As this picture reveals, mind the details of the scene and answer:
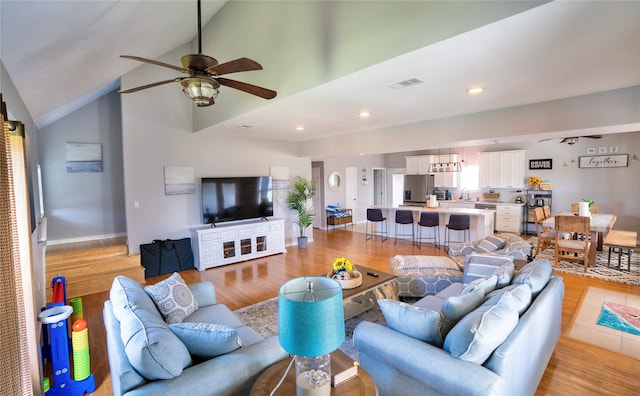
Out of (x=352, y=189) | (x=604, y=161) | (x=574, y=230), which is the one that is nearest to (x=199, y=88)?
(x=574, y=230)

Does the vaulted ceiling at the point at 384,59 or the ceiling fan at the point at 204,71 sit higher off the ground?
the vaulted ceiling at the point at 384,59

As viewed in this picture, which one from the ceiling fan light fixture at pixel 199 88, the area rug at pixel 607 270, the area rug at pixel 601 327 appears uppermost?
the ceiling fan light fixture at pixel 199 88

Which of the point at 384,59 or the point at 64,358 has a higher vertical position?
the point at 384,59

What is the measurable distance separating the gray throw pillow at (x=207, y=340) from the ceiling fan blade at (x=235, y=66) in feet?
→ 6.20

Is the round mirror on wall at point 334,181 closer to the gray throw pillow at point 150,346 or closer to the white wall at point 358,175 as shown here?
the white wall at point 358,175

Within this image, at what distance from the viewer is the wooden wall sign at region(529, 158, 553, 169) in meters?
8.12

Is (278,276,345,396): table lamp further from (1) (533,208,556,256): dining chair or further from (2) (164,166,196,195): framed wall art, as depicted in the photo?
(1) (533,208,556,256): dining chair

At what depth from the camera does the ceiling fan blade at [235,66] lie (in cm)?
232

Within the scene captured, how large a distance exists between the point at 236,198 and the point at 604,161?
8842 millimetres

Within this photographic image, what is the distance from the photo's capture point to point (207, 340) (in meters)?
1.73

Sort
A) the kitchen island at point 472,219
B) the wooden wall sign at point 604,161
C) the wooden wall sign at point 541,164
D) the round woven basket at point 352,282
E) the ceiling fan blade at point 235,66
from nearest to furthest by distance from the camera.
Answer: the ceiling fan blade at point 235,66 → the round woven basket at point 352,282 → the kitchen island at point 472,219 → the wooden wall sign at point 604,161 → the wooden wall sign at point 541,164

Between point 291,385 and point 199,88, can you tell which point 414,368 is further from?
point 199,88

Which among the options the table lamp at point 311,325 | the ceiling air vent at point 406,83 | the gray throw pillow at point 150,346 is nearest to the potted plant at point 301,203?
the ceiling air vent at point 406,83

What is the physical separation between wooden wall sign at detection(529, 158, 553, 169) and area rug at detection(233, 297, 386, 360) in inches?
291
